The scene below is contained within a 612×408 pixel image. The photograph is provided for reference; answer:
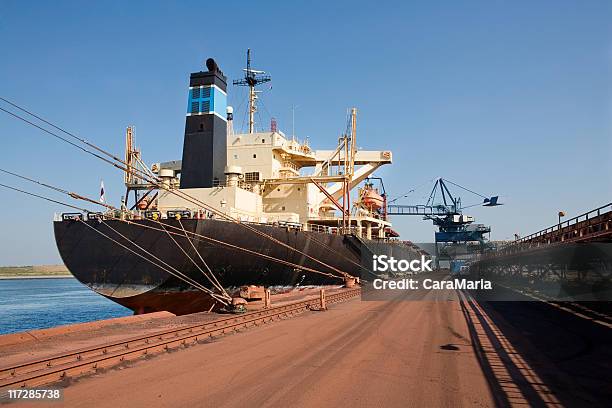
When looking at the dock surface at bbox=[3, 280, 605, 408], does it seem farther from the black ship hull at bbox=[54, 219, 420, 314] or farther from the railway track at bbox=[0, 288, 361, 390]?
the black ship hull at bbox=[54, 219, 420, 314]

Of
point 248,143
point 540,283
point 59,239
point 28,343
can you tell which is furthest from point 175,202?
point 540,283

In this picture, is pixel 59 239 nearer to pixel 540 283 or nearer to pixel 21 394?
pixel 21 394

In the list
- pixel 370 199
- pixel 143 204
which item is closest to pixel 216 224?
pixel 143 204

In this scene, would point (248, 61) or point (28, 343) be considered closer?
point (28, 343)

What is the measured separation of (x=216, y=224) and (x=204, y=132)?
758 cm

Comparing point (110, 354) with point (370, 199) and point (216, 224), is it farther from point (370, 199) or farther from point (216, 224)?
point (370, 199)

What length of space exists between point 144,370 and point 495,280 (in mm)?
52315

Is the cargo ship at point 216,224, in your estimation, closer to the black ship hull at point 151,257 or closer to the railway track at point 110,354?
the black ship hull at point 151,257

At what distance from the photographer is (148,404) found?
7.75 m

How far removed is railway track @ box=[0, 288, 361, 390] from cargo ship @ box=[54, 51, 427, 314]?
3953mm

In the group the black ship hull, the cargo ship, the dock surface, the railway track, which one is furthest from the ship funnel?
the dock surface

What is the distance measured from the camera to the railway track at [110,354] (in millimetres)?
8992

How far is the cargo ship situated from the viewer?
2164 cm

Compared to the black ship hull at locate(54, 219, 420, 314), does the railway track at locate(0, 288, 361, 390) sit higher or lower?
lower
